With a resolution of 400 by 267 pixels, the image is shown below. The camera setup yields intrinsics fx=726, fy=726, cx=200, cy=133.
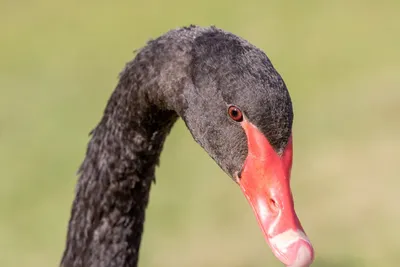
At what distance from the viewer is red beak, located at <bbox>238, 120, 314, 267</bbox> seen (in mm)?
1347

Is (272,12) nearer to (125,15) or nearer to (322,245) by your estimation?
(125,15)

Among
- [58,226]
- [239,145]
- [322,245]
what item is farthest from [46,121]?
[239,145]

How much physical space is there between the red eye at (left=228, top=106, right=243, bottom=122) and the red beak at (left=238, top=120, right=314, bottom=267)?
15mm

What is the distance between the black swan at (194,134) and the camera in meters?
1.35

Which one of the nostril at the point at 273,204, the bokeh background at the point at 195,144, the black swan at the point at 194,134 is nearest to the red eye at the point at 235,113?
the black swan at the point at 194,134

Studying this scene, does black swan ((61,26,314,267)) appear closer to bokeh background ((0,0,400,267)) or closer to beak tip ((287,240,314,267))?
beak tip ((287,240,314,267))

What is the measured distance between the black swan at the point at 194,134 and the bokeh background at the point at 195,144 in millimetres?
1266

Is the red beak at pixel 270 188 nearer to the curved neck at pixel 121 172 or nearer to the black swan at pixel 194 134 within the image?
the black swan at pixel 194 134

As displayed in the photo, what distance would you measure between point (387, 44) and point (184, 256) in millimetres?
2172

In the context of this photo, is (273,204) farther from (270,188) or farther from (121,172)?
(121,172)

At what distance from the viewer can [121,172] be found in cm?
175

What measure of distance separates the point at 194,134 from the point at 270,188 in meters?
0.22

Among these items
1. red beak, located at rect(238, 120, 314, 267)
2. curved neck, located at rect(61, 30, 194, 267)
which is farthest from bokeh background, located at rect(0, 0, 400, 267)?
red beak, located at rect(238, 120, 314, 267)

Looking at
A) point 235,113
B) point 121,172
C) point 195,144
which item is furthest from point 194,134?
point 195,144
